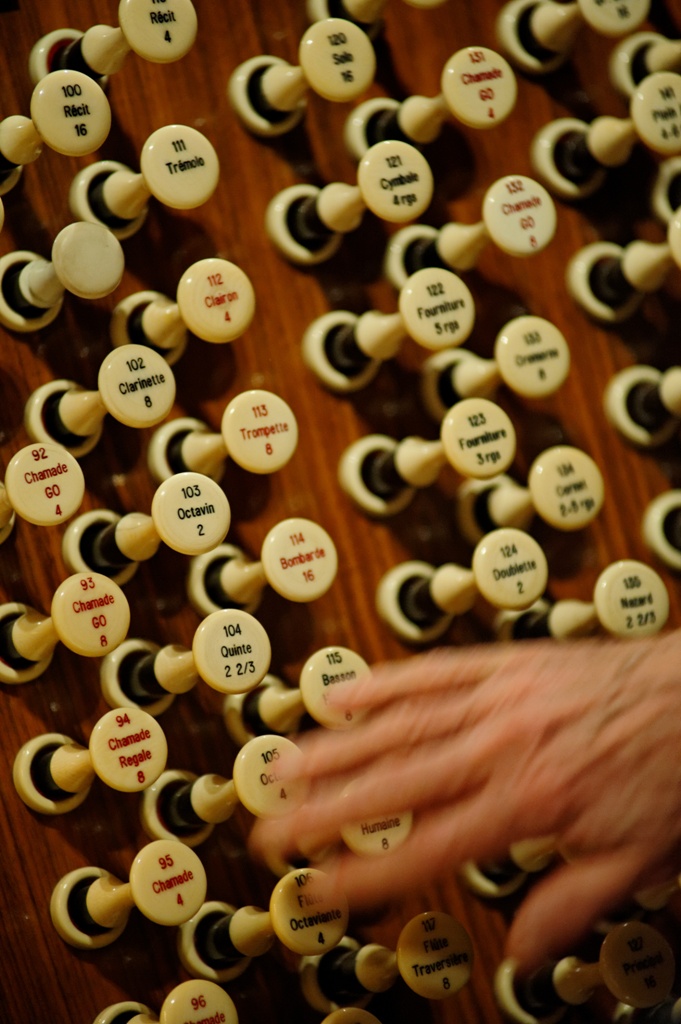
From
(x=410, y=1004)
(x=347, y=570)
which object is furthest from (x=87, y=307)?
(x=410, y=1004)

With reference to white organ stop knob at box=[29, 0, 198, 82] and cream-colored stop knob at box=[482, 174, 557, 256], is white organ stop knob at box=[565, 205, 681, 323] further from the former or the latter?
white organ stop knob at box=[29, 0, 198, 82]

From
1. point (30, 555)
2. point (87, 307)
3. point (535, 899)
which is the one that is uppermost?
point (87, 307)

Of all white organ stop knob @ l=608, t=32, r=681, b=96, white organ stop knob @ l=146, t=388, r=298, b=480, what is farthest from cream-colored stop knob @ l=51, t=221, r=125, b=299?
white organ stop knob @ l=608, t=32, r=681, b=96

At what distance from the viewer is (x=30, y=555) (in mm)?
664

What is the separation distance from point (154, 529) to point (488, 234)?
30cm

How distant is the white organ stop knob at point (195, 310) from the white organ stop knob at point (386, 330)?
70mm

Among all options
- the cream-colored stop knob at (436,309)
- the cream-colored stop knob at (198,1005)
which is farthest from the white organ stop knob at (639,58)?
the cream-colored stop knob at (198,1005)

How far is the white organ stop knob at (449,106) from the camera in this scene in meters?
0.71

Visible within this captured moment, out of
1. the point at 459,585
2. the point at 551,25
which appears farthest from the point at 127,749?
the point at 551,25

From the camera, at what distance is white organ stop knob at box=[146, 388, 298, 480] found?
0.66 meters

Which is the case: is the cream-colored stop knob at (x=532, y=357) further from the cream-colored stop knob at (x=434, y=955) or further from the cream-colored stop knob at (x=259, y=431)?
the cream-colored stop knob at (x=434, y=955)

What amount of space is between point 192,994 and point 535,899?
219mm

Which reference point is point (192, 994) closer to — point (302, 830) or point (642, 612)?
point (302, 830)

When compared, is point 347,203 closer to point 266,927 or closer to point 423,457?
point 423,457
